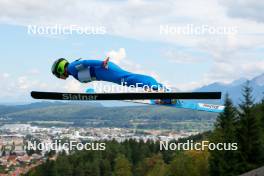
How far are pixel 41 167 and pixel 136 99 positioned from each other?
90.4 metres

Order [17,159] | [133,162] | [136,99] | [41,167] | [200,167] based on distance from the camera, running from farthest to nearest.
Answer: [17,159], [133,162], [41,167], [200,167], [136,99]

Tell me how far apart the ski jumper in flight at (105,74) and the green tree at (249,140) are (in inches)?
1281

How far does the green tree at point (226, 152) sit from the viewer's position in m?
44.8

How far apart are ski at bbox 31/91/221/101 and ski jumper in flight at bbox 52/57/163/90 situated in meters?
0.20

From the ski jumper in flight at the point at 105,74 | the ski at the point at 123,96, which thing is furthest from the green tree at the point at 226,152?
the ski jumper in flight at the point at 105,74

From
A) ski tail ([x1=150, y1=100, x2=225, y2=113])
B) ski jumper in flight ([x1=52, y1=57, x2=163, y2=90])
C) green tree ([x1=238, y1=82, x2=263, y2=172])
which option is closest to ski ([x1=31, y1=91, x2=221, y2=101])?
ski jumper in flight ([x1=52, y1=57, x2=163, y2=90])

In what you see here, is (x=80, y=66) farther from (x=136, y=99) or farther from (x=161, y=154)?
(x=161, y=154)

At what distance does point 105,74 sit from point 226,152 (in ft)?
112

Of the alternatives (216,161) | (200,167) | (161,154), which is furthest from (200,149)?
(161,154)

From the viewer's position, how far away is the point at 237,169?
44.4 metres

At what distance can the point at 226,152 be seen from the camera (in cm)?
4559

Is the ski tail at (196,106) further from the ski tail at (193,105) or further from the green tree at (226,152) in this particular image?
the green tree at (226,152)

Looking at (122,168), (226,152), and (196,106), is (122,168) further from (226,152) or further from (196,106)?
(196,106)

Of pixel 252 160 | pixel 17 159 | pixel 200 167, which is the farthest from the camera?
pixel 17 159
